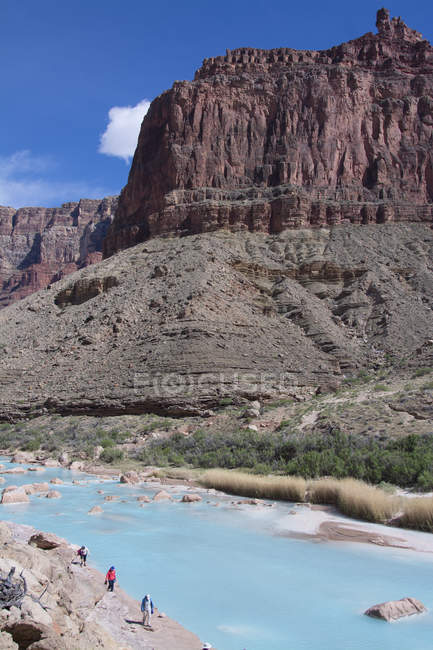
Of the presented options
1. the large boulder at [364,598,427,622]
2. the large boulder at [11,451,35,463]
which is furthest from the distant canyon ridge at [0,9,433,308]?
the large boulder at [364,598,427,622]

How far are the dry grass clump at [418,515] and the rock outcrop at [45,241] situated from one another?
4961 inches

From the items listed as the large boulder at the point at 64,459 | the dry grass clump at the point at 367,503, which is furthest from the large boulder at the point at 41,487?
the dry grass clump at the point at 367,503

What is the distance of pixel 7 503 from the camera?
48.1 ft

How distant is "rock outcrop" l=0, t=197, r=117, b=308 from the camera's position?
5600 inches

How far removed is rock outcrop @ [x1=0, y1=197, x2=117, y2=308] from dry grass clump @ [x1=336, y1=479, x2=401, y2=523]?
124 metres

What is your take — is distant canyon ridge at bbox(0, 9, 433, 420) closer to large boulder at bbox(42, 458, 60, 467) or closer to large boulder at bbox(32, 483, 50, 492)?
large boulder at bbox(42, 458, 60, 467)

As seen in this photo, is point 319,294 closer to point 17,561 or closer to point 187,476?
point 187,476

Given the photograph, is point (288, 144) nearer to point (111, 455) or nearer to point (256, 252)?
point (256, 252)

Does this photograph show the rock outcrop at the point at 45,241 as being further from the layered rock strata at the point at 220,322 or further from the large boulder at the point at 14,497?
the large boulder at the point at 14,497

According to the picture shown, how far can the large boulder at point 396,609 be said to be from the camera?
7.25 meters

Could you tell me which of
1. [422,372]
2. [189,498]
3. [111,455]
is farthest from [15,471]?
[422,372]

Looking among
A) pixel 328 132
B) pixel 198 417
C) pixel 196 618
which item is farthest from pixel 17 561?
pixel 328 132

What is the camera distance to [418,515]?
39.3ft

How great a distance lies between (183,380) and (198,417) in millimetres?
2531
